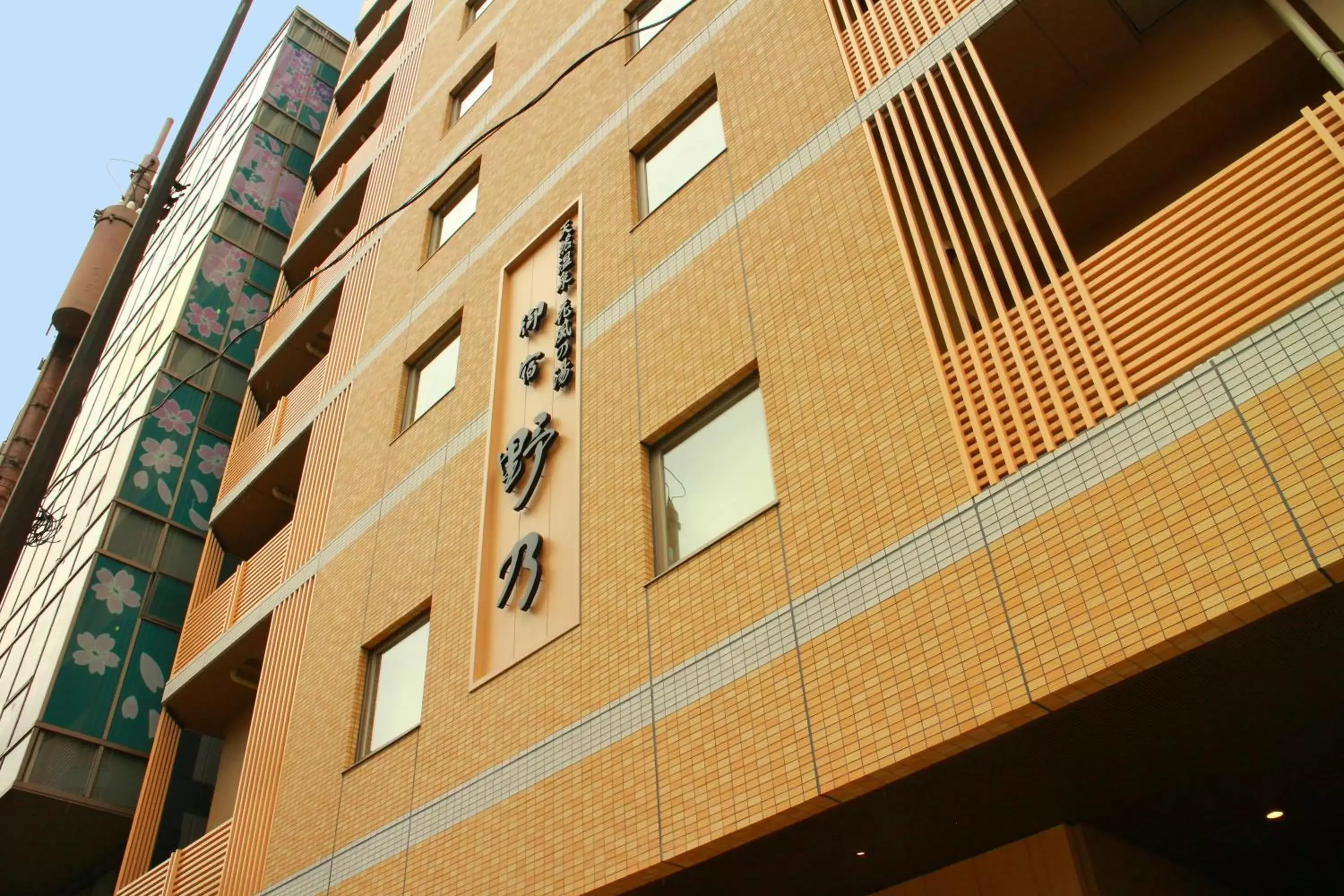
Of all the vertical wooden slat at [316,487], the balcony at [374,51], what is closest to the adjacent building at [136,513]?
the balcony at [374,51]

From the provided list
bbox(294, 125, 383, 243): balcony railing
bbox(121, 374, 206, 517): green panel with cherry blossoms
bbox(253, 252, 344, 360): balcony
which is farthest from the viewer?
bbox(294, 125, 383, 243): balcony railing

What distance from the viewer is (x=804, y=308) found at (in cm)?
887

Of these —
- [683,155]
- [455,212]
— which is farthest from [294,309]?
[683,155]

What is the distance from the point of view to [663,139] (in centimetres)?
1247

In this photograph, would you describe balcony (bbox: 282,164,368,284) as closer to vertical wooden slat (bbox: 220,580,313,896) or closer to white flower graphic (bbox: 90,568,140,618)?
white flower graphic (bbox: 90,568,140,618)

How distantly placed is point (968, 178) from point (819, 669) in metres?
Result: 3.75

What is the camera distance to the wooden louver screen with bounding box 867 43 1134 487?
6789 mm

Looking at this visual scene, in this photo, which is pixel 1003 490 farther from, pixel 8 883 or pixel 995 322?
pixel 8 883

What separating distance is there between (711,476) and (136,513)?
546 inches

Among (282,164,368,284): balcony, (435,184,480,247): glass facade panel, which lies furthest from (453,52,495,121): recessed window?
(282,164,368,284): balcony

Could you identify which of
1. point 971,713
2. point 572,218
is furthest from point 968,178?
point 572,218

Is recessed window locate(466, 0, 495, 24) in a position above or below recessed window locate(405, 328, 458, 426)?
above

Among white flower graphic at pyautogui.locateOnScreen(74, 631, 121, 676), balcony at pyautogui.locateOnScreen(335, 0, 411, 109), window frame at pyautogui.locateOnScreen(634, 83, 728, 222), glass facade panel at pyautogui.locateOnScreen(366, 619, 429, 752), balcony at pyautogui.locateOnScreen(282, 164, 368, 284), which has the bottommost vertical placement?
glass facade panel at pyautogui.locateOnScreen(366, 619, 429, 752)

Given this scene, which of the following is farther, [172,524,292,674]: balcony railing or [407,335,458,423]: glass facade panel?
[172,524,292,674]: balcony railing
